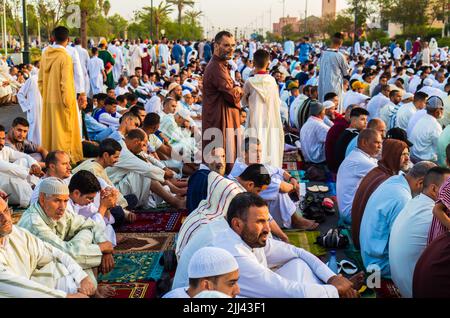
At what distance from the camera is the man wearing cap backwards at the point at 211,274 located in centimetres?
236

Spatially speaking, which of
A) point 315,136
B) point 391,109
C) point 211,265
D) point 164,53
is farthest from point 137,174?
point 164,53

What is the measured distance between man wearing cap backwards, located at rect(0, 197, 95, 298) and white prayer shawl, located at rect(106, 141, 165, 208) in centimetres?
216

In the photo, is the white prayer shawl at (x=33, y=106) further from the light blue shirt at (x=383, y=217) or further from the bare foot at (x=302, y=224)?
the light blue shirt at (x=383, y=217)

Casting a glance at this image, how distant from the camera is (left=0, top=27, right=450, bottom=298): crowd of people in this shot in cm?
298

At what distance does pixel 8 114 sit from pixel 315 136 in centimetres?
713

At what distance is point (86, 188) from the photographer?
4008 mm

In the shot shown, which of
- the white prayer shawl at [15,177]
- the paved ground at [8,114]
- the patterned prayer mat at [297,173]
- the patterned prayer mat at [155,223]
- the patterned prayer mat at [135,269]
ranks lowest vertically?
the patterned prayer mat at [135,269]

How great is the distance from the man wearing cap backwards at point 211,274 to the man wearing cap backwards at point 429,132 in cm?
501

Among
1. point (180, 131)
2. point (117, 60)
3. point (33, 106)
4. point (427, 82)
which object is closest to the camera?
point (180, 131)

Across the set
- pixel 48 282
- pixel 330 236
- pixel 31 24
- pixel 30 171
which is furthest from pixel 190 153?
pixel 31 24

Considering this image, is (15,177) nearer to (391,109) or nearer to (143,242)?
(143,242)

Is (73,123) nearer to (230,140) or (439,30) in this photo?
(230,140)

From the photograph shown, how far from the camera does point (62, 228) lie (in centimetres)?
367

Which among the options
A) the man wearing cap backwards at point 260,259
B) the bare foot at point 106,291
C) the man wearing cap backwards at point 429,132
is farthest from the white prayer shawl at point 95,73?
the man wearing cap backwards at point 260,259
